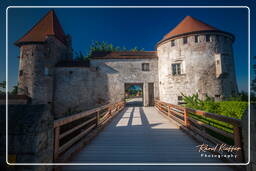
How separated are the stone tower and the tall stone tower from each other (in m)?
13.8

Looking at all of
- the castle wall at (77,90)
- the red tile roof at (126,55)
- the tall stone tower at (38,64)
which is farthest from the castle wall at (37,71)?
the red tile roof at (126,55)

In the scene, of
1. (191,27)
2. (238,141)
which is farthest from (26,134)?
(191,27)

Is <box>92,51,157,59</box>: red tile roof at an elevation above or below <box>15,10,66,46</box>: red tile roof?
below

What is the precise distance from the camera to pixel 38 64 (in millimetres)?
12859

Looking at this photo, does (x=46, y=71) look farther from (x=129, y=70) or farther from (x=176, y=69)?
(x=176, y=69)

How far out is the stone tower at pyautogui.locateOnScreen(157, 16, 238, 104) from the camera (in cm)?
1188

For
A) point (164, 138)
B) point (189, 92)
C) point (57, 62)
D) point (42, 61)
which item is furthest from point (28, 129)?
point (57, 62)

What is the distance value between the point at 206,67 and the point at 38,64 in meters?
17.7

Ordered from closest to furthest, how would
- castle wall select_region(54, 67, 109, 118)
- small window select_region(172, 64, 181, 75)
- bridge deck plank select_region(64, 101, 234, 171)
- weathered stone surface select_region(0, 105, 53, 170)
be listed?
weathered stone surface select_region(0, 105, 53, 170), bridge deck plank select_region(64, 101, 234, 171), small window select_region(172, 64, 181, 75), castle wall select_region(54, 67, 109, 118)

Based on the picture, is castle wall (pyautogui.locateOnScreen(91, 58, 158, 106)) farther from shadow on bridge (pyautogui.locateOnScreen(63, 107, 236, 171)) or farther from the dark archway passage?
shadow on bridge (pyautogui.locateOnScreen(63, 107, 236, 171))

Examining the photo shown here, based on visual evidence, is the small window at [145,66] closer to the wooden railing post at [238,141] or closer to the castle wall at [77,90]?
the castle wall at [77,90]

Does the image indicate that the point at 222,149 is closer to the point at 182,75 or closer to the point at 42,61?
the point at 182,75

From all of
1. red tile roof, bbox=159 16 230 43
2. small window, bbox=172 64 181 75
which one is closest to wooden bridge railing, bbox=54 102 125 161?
small window, bbox=172 64 181 75

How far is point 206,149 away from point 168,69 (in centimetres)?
1136
